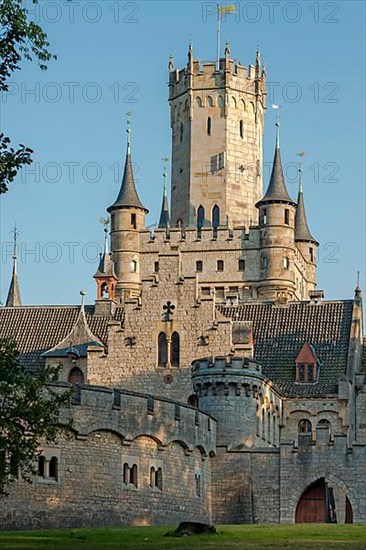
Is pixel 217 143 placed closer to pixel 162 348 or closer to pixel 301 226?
pixel 301 226

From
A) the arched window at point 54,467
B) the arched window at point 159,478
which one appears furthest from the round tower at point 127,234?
the arched window at point 54,467

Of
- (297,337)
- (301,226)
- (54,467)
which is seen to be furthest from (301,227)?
(54,467)

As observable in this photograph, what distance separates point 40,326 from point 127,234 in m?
22.0

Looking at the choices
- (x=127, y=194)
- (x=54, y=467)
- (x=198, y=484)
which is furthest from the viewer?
(x=127, y=194)

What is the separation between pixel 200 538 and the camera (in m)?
52.8

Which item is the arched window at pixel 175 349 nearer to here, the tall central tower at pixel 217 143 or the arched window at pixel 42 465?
the arched window at pixel 42 465

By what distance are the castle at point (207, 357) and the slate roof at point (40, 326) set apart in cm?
14

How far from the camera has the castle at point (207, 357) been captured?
66250 mm

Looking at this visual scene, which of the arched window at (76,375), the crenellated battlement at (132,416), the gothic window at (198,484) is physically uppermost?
the arched window at (76,375)

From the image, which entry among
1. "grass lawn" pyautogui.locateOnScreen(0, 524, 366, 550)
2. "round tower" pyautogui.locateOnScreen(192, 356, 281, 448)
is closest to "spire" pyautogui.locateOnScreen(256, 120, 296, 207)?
"round tower" pyautogui.locateOnScreen(192, 356, 281, 448)

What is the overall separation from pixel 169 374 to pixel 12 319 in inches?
599

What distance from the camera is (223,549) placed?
4903 cm

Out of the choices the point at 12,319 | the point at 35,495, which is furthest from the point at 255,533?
the point at 12,319

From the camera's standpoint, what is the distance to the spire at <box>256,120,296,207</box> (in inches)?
4658
